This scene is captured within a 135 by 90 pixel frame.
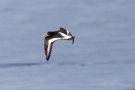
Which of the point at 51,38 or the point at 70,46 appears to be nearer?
the point at 51,38

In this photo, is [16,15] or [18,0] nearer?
[16,15]

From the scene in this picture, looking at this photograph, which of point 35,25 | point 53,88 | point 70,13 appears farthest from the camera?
point 70,13

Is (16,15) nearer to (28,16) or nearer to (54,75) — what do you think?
(28,16)

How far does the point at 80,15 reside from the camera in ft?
64.0

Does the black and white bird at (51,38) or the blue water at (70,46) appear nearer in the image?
the black and white bird at (51,38)

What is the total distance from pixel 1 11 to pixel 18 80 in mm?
7455

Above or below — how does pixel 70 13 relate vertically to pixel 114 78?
above

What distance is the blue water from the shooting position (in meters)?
13.2

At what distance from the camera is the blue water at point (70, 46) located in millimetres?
13195

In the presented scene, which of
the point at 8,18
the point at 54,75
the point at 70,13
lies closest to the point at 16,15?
the point at 8,18

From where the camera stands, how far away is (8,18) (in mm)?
19500

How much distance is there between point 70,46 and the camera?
1628 centimetres

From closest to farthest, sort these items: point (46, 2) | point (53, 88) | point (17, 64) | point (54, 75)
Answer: point (53, 88)
point (54, 75)
point (17, 64)
point (46, 2)

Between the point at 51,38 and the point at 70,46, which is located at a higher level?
the point at 51,38
